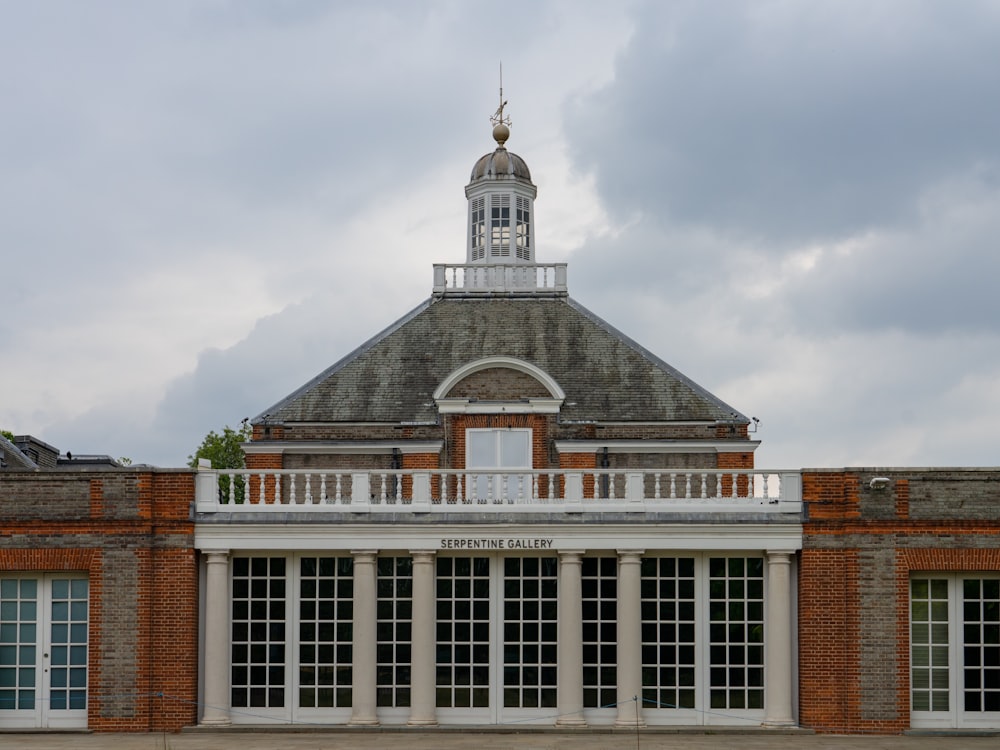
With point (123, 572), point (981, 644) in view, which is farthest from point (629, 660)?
point (123, 572)

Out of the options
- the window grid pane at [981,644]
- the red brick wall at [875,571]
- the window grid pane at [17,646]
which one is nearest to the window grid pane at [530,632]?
the red brick wall at [875,571]

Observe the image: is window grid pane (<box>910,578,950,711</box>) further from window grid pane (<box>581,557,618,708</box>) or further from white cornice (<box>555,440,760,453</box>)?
white cornice (<box>555,440,760,453</box>)

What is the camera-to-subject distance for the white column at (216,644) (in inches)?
991

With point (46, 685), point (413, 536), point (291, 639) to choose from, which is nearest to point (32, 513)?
point (46, 685)

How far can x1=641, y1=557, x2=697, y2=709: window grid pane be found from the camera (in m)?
25.4

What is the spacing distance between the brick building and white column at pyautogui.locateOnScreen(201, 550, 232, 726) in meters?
0.04

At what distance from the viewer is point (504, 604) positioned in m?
25.6

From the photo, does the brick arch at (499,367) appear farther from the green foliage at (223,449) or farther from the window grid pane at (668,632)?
the green foliage at (223,449)

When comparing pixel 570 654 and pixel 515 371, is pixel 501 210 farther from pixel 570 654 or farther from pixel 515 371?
pixel 570 654

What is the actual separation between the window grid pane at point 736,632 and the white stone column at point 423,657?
5052 millimetres

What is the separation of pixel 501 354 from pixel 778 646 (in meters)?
16.2

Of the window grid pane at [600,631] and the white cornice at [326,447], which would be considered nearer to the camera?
the window grid pane at [600,631]

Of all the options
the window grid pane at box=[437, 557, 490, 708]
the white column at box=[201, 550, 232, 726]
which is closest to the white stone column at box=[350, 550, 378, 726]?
the window grid pane at box=[437, 557, 490, 708]

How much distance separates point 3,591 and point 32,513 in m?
1.53
